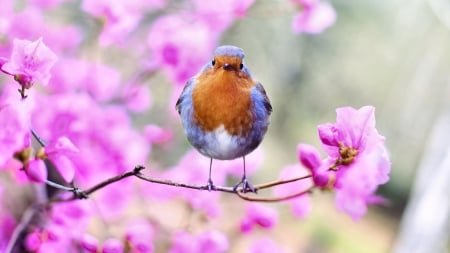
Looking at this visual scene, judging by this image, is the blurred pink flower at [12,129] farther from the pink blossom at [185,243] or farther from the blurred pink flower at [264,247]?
the blurred pink flower at [264,247]

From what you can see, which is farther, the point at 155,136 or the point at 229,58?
the point at 155,136

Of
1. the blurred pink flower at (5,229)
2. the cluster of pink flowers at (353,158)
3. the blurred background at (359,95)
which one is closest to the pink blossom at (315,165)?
the cluster of pink flowers at (353,158)

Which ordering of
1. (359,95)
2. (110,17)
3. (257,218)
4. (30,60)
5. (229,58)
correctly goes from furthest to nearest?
(359,95) → (110,17) → (257,218) → (30,60) → (229,58)

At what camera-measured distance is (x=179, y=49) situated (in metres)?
1.11

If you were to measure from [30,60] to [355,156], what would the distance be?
0.97 feet

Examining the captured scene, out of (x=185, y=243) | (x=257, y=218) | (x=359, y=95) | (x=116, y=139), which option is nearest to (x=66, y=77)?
(x=116, y=139)

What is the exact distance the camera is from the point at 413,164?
17.3 feet

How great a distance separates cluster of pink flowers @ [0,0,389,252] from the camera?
55 centimetres

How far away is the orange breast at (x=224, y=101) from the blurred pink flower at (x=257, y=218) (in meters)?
0.41

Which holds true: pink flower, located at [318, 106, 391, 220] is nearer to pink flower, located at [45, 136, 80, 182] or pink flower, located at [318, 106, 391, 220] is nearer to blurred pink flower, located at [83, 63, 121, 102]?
pink flower, located at [45, 136, 80, 182]

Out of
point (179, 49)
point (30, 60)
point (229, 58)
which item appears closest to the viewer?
point (229, 58)

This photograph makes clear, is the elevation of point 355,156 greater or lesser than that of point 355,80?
lesser

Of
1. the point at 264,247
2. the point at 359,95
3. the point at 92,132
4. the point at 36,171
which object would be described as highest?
the point at 359,95

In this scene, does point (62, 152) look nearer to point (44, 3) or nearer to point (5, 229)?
point (5, 229)
